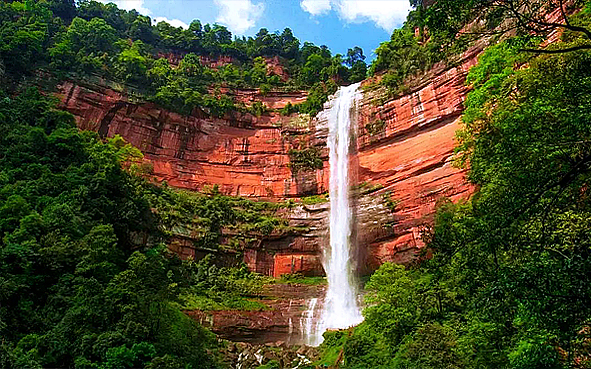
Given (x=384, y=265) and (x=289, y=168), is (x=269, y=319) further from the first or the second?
(x=289, y=168)

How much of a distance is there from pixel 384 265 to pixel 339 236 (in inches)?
491

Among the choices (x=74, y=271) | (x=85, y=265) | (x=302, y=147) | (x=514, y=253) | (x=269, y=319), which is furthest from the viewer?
(x=302, y=147)

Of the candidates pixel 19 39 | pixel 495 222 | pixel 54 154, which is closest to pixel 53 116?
pixel 54 154

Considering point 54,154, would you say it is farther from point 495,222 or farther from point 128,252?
point 495,222

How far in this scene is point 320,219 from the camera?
1182 inches

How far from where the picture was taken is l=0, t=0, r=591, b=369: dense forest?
6.07 m

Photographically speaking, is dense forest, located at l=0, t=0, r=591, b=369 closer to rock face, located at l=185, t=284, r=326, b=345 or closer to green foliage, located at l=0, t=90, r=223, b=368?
green foliage, located at l=0, t=90, r=223, b=368

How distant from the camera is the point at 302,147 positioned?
3412 centimetres

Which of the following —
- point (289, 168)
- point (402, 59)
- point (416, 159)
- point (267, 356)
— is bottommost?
point (267, 356)

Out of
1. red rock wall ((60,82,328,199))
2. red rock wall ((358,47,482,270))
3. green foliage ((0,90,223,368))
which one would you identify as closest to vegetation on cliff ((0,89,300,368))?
green foliage ((0,90,223,368))

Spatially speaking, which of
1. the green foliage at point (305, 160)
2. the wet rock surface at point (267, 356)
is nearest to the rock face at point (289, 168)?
the green foliage at point (305, 160)

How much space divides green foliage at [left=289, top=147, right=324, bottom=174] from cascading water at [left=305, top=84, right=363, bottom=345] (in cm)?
103

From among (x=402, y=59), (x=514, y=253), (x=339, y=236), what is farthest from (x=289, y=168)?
(x=514, y=253)

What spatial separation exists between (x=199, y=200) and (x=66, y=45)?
13.7 meters
